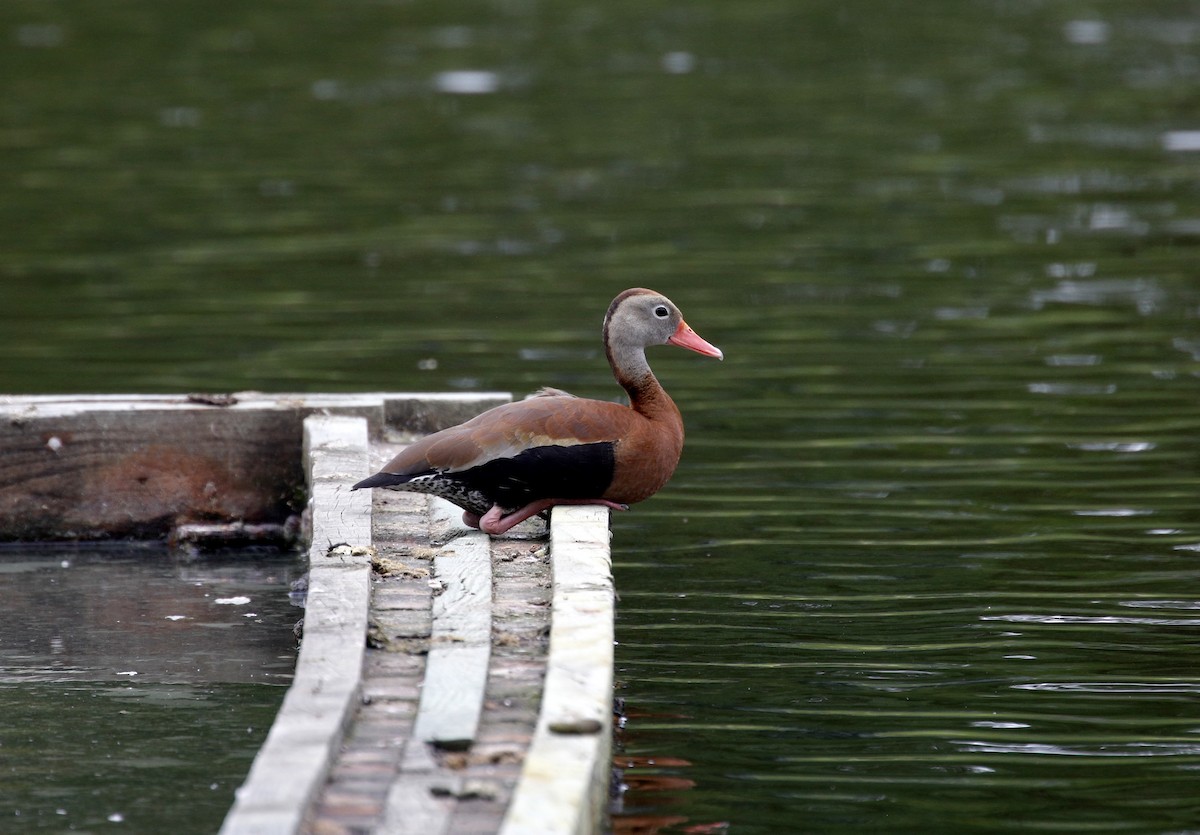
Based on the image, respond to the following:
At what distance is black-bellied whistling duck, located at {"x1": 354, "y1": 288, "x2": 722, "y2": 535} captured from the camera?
25.6 feet

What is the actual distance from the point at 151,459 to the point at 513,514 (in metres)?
2.34

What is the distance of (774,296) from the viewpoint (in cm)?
1486

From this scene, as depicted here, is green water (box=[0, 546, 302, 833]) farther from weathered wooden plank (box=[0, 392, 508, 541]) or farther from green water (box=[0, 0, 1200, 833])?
green water (box=[0, 0, 1200, 833])

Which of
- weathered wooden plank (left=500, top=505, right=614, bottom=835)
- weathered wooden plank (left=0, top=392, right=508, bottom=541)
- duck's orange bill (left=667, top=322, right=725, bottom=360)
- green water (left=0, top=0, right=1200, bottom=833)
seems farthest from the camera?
weathered wooden plank (left=0, top=392, right=508, bottom=541)

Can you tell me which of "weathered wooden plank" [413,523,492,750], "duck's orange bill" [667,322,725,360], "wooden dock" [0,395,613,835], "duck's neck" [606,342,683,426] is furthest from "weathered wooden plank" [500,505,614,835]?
"duck's orange bill" [667,322,725,360]

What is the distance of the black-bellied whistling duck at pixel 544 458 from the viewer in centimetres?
780

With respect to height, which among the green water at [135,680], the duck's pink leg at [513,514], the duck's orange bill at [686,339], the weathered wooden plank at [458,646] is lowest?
the green water at [135,680]

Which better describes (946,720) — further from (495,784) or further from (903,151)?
(903,151)

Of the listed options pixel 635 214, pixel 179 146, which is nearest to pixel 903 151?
pixel 635 214

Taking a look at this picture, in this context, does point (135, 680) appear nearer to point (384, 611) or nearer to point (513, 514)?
point (384, 611)

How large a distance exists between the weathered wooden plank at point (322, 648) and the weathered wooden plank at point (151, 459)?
0.37 m

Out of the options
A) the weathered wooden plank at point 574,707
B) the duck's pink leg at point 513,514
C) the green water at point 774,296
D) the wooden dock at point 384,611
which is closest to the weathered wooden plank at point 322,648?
the wooden dock at point 384,611

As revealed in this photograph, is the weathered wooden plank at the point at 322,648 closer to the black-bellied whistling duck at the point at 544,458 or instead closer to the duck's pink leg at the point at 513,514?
the black-bellied whistling duck at the point at 544,458

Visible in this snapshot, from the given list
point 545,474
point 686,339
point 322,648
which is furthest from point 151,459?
point 322,648
